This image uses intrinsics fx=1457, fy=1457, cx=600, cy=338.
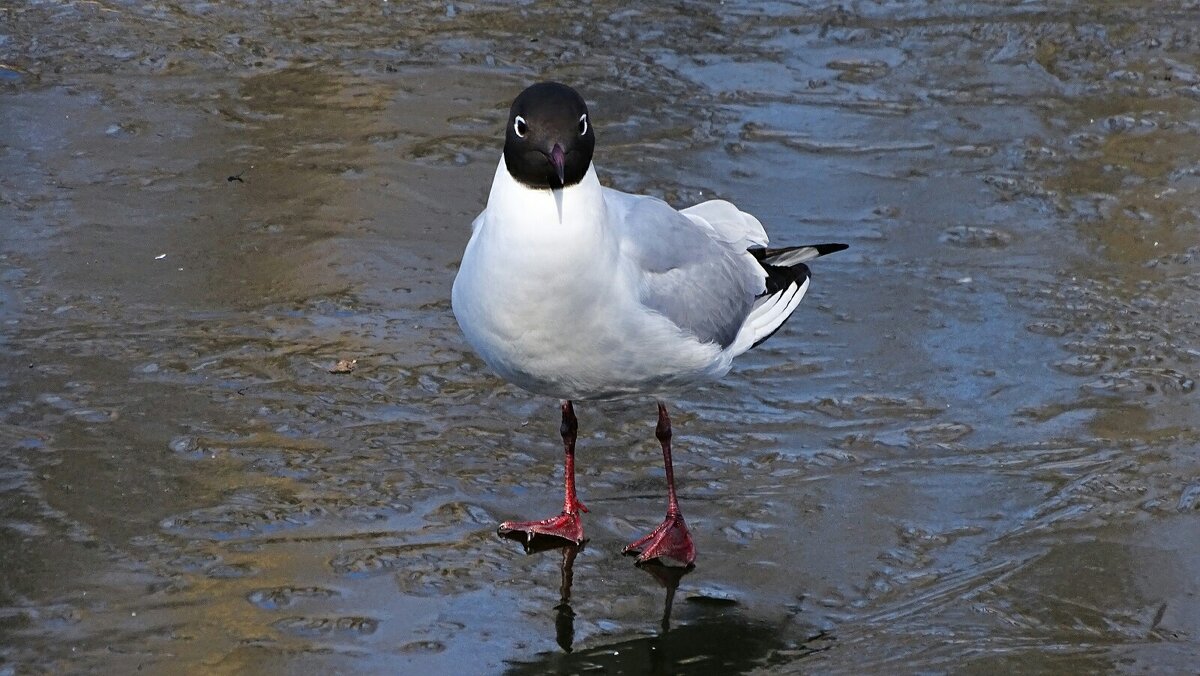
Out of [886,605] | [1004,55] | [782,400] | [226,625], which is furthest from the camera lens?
[1004,55]

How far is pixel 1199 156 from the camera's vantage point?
27.7 feet

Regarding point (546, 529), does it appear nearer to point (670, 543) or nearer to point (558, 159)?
point (670, 543)

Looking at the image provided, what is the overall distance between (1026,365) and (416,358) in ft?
8.95

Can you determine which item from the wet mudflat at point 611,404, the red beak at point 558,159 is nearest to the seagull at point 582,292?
the red beak at point 558,159

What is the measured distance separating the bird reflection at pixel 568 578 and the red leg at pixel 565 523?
0.04 feet

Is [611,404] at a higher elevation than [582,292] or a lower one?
lower

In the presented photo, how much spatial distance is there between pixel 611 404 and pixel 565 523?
3.50 ft

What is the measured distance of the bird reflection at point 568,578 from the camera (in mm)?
4797

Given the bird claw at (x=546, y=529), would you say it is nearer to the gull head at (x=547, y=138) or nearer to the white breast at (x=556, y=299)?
the white breast at (x=556, y=299)

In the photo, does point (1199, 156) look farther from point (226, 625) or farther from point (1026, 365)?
point (226, 625)

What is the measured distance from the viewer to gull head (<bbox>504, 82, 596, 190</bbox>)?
466cm

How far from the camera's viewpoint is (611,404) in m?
6.31

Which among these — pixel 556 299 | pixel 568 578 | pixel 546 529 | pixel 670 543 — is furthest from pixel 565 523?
pixel 556 299

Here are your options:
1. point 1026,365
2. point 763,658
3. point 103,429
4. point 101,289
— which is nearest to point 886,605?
point 763,658
